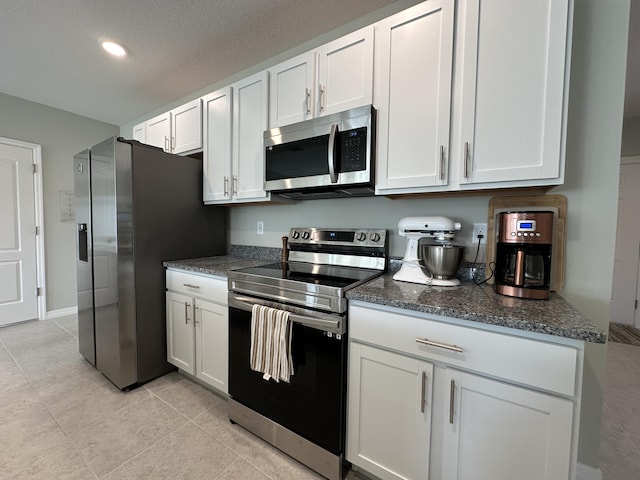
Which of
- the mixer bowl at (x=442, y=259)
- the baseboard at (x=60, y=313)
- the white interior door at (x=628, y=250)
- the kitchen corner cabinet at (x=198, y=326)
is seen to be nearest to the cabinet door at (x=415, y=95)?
the mixer bowl at (x=442, y=259)

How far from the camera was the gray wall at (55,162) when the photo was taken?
3203 millimetres

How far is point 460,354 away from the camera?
3.35 feet

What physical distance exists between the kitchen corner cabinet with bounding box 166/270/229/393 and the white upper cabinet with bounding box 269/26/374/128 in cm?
124

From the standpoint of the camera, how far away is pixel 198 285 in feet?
6.29

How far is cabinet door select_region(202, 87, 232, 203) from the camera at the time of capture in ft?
7.13

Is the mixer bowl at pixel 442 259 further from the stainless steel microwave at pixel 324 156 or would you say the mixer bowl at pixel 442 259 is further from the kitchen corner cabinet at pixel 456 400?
the stainless steel microwave at pixel 324 156

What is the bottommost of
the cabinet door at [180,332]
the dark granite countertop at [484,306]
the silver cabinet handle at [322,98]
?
the cabinet door at [180,332]

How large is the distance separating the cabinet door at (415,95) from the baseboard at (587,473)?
155 centimetres

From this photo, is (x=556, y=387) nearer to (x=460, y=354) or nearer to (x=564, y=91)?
(x=460, y=354)

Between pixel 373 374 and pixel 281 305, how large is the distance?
21.8 inches

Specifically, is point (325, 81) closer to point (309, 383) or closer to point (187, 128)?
point (187, 128)

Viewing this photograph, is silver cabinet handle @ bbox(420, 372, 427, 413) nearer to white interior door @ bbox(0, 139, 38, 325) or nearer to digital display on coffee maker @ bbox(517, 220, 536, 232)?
digital display on coffee maker @ bbox(517, 220, 536, 232)

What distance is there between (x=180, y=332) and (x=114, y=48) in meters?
2.34

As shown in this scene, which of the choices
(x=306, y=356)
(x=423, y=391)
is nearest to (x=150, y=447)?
(x=306, y=356)
